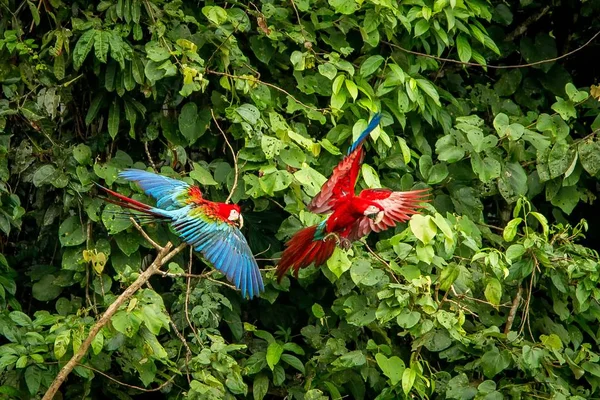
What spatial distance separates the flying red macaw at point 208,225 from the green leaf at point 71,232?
0.50 metres

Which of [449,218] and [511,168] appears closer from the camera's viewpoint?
[449,218]

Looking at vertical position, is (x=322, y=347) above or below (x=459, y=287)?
below

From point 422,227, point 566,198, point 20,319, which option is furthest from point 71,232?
point 566,198

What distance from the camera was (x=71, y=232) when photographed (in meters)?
4.50

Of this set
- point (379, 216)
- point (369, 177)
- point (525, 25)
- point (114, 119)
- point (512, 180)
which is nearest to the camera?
point (379, 216)

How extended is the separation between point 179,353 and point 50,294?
61 cm

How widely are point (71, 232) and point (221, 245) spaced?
81cm

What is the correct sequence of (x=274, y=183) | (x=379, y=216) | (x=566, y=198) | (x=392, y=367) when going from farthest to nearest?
(x=566, y=198)
(x=392, y=367)
(x=274, y=183)
(x=379, y=216)

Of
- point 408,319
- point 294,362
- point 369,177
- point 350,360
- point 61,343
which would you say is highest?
point 369,177

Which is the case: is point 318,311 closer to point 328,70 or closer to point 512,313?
point 512,313

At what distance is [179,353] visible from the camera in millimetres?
4441

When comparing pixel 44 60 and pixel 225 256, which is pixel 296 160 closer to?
pixel 225 256

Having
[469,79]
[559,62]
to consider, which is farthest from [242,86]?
[559,62]

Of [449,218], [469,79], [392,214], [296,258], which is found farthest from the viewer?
[469,79]
